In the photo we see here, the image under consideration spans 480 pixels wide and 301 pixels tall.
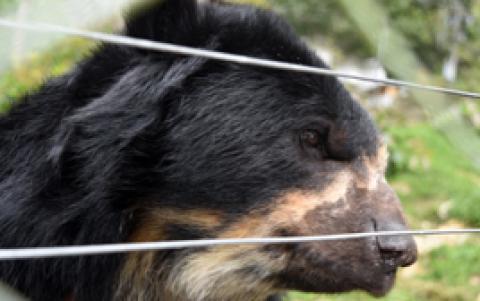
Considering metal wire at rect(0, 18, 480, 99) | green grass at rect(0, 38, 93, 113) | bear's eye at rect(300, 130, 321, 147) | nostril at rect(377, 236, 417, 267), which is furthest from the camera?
green grass at rect(0, 38, 93, 113)

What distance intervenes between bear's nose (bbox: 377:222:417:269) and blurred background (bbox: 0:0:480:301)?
32cm

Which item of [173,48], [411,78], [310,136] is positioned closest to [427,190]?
[310,136]

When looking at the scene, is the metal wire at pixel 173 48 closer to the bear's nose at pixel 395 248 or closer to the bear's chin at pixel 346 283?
the bear's nose at pixel 395 248

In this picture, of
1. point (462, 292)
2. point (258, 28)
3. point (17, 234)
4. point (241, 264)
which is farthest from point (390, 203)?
point (462, 292)

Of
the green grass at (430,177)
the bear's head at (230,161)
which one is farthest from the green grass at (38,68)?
the green grass at (430,177)

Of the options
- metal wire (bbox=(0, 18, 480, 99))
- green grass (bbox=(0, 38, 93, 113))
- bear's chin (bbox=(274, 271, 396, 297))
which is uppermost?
metal wire (bbox=(0, 18, 480, 99))

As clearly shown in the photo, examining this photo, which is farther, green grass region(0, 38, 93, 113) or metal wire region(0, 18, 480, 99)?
green grass region(0, 38, 93, 113)

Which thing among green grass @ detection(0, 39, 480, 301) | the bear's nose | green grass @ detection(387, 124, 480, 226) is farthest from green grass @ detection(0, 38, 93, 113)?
green grass @ detection(387, 124, 480, 226)

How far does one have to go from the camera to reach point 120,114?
2.23 meters

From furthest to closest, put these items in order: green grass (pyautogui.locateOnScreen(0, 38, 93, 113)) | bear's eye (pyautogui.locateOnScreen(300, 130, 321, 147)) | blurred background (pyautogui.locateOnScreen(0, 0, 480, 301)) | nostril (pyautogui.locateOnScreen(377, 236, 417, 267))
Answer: green grass (pyautogui.locateOnScreen(0, 38, 93, 113)), bear's eye (pyautogui.locateOnScreen(300, 130, 321, 147)), nostril (pyautogui.locateOnScreen(377, 236, 417, 267)), blurred background (pyautogui.locateOnScreen(0, 0, 480, 301))

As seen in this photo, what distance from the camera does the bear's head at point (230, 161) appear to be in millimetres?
2230

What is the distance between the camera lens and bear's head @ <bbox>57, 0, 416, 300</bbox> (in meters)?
2.23

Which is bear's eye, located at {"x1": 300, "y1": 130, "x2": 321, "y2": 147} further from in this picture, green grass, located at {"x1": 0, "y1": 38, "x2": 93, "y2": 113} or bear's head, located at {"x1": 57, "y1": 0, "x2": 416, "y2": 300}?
green grass, located at {"x1": 0, "y1": 38, "x2": 93, "y2": 113}

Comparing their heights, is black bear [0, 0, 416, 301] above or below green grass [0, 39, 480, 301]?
above
